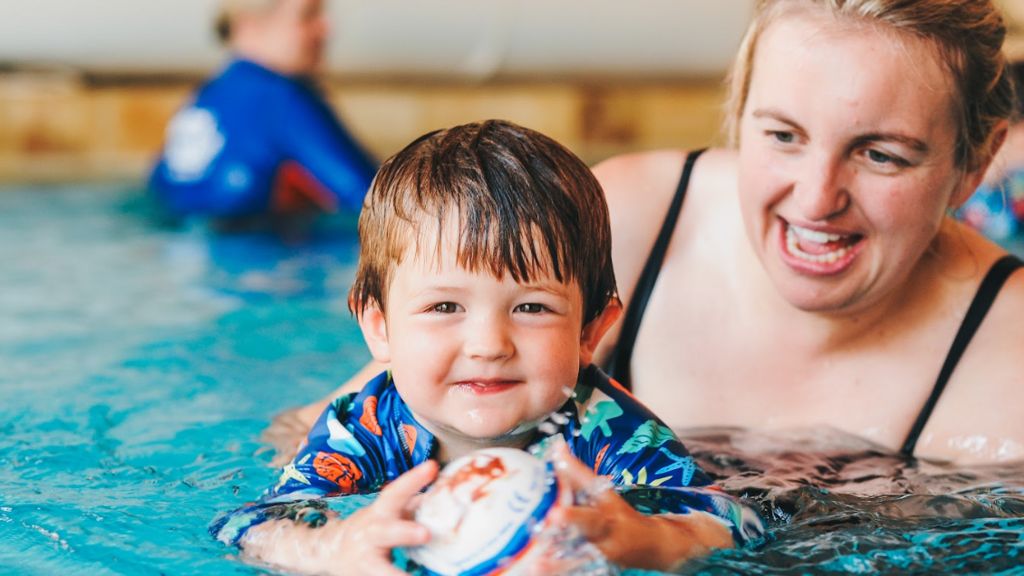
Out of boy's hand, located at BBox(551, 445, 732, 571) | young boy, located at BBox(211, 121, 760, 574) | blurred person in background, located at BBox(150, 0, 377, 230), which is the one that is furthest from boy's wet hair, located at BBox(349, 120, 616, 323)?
blurred person in background, located at BBox(150, 0, 377, 230)

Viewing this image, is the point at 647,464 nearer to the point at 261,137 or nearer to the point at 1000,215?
the point at 261,137

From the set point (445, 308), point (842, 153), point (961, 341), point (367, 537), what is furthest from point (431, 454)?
point (961, 341)

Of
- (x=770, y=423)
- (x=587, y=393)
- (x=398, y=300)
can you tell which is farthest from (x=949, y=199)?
(x=398, y=300)

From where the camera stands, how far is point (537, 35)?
8.08 meters

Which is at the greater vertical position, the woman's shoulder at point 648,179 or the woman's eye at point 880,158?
the woman's eye at point 880,158

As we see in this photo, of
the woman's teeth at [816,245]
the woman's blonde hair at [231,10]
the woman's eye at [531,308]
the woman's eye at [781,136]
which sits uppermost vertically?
the woman's blonde hair at [231,10]

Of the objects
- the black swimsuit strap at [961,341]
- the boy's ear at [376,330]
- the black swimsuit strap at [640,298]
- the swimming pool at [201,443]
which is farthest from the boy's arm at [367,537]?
the black swimsuit strap at [961,341]

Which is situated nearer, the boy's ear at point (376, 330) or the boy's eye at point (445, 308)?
the boy's eye at point (445, 308)

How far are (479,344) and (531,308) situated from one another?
0.40ft

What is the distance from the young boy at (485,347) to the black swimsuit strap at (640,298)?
58cm

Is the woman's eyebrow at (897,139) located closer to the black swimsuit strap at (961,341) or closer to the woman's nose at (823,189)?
the woman's nose at (823,189)

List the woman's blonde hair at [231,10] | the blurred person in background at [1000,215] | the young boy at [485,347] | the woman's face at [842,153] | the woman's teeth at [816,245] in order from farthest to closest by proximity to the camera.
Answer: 1. the woman's blonde hair at [231,10]
2. the blurred person in background at [1000,215]
3. the woman's teeth at [816,245]
4. the woman's face at [842,153]
5. the young boy at [485,347]

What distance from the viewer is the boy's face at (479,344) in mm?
2008

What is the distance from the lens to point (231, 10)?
20.0 ft
